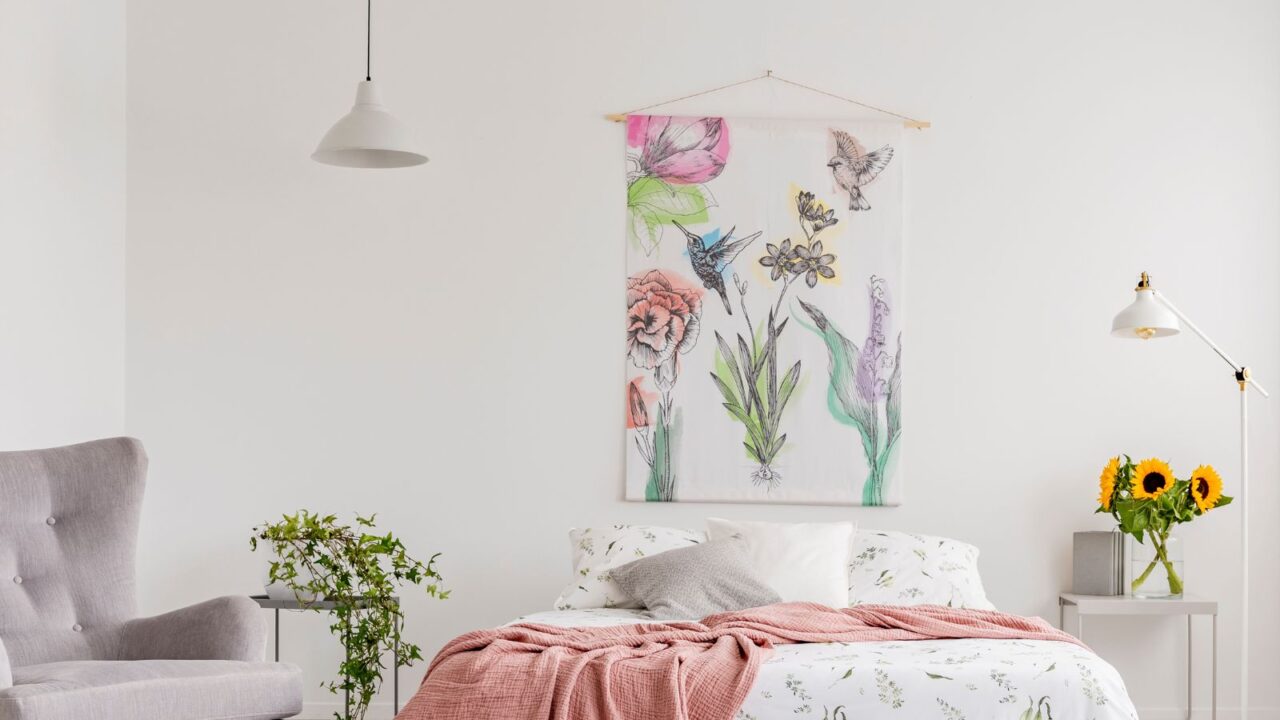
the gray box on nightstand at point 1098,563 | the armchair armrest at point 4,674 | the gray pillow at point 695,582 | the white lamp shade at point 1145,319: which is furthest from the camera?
the gray box on nightstand at point 1098,563

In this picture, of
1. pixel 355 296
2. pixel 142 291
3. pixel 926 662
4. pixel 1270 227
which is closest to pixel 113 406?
pixel 142 291

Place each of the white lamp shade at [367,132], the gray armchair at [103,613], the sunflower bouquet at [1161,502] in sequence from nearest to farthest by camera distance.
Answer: the gray armchair at [103,613], the white lamp shade at [367,132], the sunflower bouquet at [1161,502]

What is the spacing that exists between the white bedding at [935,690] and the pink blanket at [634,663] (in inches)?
3.8

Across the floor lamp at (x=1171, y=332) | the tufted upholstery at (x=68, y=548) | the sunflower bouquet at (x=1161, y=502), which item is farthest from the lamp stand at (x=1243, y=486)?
the tufted upholstery at (x=68, y=548)

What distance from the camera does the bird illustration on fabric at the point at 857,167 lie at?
15.1ft

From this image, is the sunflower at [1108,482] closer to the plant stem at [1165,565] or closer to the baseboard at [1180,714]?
the plant stem at [1165,565]

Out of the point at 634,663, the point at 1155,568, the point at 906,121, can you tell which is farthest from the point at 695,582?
the point at 906,121

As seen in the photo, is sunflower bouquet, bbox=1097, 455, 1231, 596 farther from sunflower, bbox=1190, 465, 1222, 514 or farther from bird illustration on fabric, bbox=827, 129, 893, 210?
bird illustration on fabric, bbox=827, 129, 893, 210

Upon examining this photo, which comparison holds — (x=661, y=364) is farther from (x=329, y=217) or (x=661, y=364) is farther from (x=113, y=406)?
(x=113, y=406)

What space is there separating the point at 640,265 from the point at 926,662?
2202 mm

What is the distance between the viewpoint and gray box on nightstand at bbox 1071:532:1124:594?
14.3ft

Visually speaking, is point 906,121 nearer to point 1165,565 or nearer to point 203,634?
point 1165,565

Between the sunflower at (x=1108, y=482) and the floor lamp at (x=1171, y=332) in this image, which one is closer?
the floor lamp at (x=1171, y=332)

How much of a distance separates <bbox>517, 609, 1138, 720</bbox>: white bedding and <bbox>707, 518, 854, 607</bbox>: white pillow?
3.51 ft
